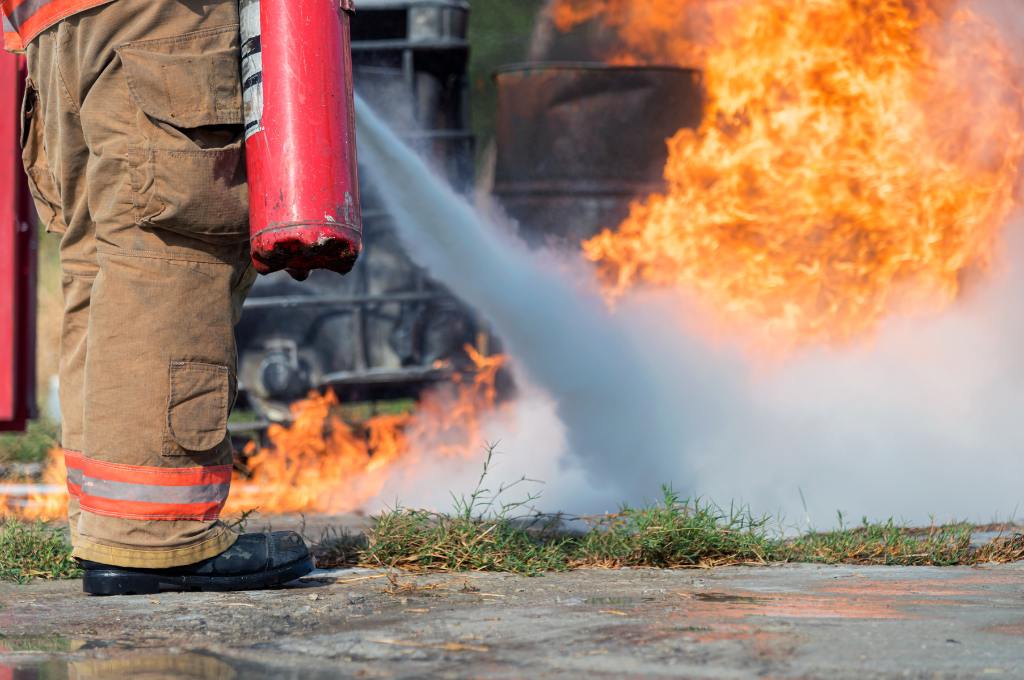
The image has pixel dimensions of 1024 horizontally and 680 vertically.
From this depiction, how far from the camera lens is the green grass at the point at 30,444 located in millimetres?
6656

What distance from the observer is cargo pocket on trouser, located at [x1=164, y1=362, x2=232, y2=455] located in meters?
2.62

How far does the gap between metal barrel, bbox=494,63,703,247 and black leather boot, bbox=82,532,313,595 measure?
361 cm

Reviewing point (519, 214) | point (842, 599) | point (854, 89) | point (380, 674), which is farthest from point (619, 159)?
point (380, 674)

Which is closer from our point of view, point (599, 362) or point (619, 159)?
point (599, 362)

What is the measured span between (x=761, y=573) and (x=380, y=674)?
4.14ft

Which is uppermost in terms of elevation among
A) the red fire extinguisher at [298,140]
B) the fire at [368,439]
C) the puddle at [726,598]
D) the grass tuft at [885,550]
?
the red fire extinguisher at [298,140]

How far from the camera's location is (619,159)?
20.7ft

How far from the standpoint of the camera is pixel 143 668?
6.38 ft

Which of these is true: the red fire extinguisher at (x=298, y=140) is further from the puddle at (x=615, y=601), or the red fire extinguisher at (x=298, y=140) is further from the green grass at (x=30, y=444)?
the green grass at (x=30, y=444)

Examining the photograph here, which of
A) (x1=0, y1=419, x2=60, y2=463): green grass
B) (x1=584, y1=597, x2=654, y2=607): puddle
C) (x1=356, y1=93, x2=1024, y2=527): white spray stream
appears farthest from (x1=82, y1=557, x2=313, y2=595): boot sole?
(x1=0, y1=419, x2=60, y2=463): green grass

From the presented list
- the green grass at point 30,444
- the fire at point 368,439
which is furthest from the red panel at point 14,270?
the green grass at point 30,444

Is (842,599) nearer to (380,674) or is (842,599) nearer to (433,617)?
(433,617)

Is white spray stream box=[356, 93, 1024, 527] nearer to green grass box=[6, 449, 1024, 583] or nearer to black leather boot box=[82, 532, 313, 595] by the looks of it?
green grass box=[6, 449, 1024, 583]

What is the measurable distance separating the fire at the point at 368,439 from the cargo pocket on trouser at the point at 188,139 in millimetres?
2674
